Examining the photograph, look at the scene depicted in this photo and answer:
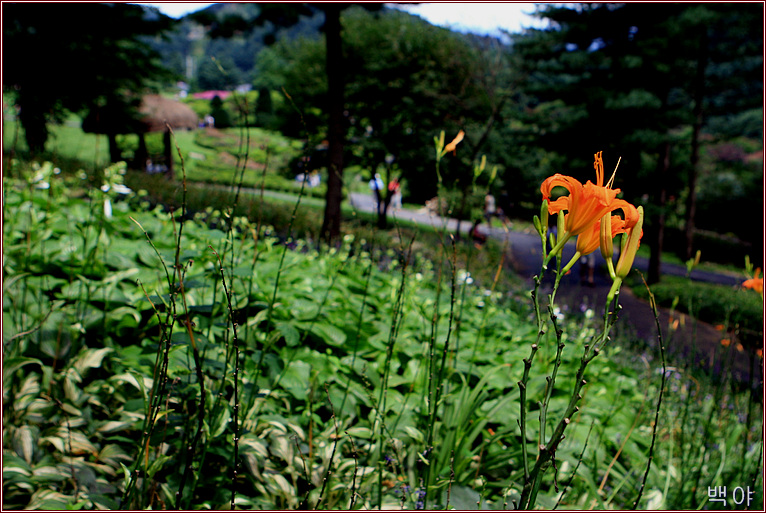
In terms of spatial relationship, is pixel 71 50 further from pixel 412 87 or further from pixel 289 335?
pixel 289 335

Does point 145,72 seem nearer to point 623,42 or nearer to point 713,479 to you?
point 623,42

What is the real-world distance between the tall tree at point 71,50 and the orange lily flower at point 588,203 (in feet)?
33.0

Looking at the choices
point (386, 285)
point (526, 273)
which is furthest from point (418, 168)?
point (386, 285)

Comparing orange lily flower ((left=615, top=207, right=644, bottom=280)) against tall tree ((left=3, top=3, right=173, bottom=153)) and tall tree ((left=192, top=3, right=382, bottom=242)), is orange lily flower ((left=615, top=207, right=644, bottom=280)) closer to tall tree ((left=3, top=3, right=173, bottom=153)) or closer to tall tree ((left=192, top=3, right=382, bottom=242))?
tall tree ((left=192, top=3, right=382, bottom=242))

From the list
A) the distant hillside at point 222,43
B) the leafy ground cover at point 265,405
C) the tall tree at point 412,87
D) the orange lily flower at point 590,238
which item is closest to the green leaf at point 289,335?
the leafy ground cover at point 265,405

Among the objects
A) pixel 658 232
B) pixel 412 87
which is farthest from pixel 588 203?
pixel 412 87

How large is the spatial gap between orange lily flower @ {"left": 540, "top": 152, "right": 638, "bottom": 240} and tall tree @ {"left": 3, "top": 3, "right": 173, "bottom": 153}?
10.1 m

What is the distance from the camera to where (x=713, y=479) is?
182cm

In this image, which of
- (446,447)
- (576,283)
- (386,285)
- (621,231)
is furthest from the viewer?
(576,283)

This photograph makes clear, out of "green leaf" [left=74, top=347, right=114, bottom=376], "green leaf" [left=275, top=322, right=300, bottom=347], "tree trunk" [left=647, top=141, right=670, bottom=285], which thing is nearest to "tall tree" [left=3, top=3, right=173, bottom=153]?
"green leaf" [left=74, top=347, right=114, bottom=376]

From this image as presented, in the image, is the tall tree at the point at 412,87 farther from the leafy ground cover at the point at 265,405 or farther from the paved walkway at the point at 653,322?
the leafy ground cover at the point at 265,405

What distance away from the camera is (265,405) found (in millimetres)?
1607

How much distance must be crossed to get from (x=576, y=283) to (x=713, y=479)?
8753 mm

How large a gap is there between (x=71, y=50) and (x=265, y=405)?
433 inches
